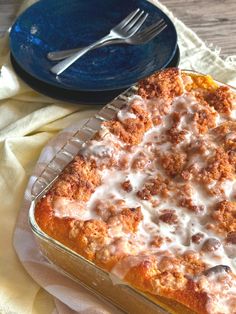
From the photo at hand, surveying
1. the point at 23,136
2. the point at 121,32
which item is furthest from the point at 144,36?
the point at 23,136

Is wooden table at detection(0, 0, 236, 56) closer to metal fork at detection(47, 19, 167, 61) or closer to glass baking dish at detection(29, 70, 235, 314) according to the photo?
metal fork at detection(47, 19, 167, 61)

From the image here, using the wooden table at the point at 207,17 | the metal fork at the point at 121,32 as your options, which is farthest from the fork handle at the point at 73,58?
the wooden table at the point at 207,17

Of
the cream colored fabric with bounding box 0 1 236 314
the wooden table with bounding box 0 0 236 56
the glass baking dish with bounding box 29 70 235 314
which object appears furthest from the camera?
the wooden table with bounding box 0 0 236 56

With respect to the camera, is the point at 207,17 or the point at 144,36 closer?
the point at 144,36

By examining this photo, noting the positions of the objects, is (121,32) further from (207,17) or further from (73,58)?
(207,17)

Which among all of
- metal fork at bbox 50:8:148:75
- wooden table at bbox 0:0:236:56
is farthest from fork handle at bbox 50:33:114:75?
wooden table at bbox 0:0:236:56

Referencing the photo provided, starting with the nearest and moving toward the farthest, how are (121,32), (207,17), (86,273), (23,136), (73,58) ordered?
(86,273), (23,136), (73,58), (121,32), (207,17)

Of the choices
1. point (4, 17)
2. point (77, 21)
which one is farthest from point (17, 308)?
point (4, 17)
